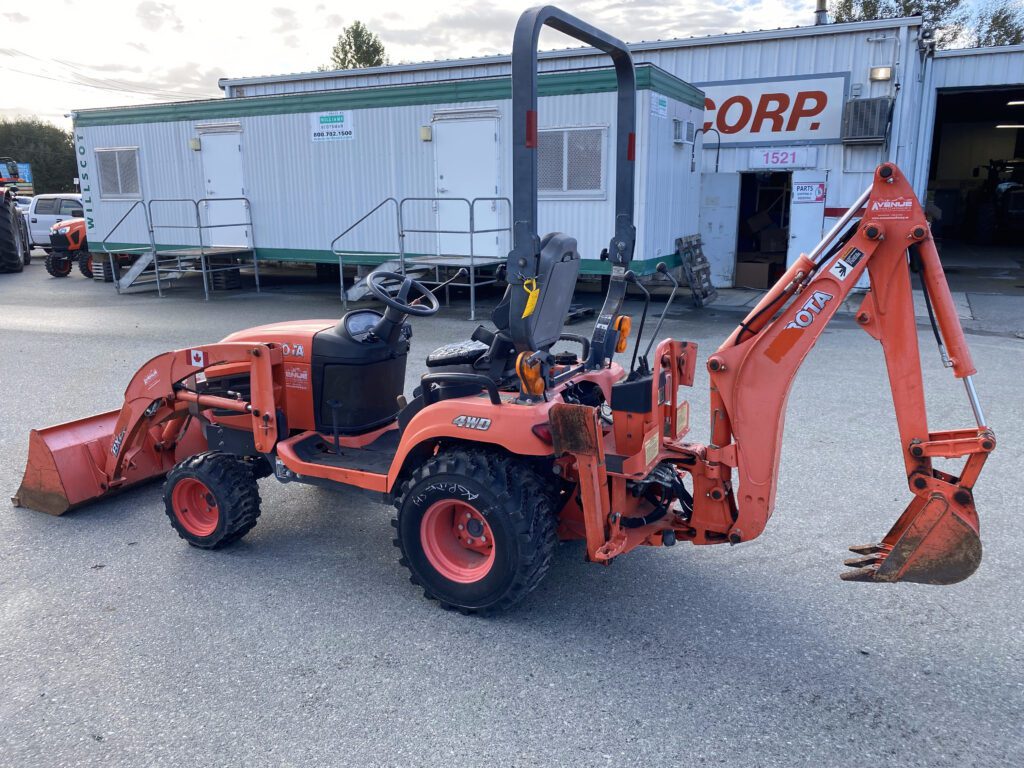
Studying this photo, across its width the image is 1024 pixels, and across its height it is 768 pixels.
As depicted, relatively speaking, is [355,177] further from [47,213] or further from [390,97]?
[47,213]

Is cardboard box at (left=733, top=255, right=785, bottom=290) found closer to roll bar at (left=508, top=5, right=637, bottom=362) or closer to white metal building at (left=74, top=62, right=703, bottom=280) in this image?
white metal building at (left=74, top=62, right=703, bottom=280)

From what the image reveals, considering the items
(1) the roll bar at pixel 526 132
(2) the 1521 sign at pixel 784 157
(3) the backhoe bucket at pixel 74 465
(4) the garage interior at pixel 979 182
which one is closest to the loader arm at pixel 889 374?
(1) the roll bar at pixel 526 132

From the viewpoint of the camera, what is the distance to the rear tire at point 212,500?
4199 mm

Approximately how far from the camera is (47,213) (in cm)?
2214

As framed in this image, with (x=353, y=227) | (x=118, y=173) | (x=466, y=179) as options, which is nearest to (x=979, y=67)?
(x=466, y=179)

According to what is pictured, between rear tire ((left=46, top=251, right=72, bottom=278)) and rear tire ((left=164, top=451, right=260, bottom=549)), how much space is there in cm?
1607

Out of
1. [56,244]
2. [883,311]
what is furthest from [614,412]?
[56,244]

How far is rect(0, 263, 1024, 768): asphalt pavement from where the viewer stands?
2820 mm

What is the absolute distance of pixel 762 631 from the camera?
3.50 meters

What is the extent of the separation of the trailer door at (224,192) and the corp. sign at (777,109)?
27.7ft

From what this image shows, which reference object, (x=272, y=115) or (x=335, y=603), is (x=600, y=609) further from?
(x=272, y=115)

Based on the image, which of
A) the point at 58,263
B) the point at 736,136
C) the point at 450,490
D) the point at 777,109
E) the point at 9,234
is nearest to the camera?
the point at 450,490

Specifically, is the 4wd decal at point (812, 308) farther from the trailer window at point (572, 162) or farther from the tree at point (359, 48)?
the tree at point (359, 48)

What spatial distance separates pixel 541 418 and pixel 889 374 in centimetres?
138
